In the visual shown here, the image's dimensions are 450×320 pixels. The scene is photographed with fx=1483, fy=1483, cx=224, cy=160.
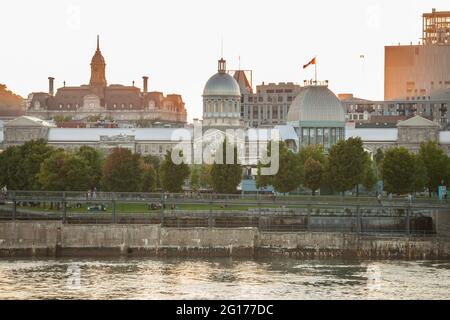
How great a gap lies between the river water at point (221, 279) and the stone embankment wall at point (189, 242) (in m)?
1.70

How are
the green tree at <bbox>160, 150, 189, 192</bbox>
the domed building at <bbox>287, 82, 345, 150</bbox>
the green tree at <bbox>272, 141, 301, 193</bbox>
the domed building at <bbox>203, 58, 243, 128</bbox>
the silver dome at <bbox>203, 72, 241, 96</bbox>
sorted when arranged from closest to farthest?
the green tree at <bbox>272, 141, 301, 193</bbox>, the green tree at <bbox>160, 150, 189, 192</bbox>, the domed building at <bbox>287, 82, 345, 150</bbox>, the silver dome at <bbox>203, 72, 241, 96</bbox>, the domed building at <bbox>203, 58, 243, 128</bbox>

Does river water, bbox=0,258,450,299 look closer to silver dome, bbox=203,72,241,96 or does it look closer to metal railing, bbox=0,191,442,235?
metal railing, bbox=0,191,442,235

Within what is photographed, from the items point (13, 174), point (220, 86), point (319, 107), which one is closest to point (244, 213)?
point (13, 174)

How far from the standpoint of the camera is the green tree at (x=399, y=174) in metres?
112

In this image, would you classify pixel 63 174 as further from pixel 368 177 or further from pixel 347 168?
pixel 368 177

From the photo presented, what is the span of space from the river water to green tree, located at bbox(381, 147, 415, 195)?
93.9 feet

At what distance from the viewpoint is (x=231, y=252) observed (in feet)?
281

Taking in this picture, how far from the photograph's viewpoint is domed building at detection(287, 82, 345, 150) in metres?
160

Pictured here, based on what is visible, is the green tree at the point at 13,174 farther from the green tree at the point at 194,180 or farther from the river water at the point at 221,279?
the river water at the point at 221,279

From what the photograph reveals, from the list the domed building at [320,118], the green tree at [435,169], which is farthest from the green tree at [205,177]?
the domed building at [320,118]

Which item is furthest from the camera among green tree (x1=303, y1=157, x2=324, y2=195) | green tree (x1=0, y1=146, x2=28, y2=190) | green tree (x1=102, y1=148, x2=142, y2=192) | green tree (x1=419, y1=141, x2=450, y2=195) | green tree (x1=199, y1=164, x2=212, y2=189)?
green tree (x1=199, y1=164, x2=212, y2=189)

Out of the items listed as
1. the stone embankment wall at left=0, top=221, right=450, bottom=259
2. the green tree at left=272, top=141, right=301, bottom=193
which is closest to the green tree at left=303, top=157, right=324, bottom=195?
the green tree at left=272, top=141, right=301, bottom=193

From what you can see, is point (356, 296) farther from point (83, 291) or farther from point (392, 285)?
point (83, 291)

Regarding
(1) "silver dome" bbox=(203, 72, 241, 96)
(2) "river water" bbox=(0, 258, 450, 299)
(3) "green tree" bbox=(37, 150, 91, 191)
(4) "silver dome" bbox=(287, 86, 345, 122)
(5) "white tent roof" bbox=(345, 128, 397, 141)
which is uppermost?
(1) "silver dome" bbox=(203, 72, 241, 96)
